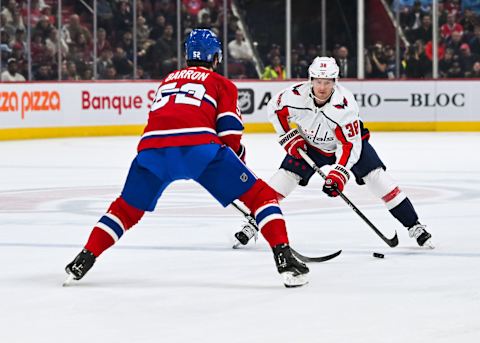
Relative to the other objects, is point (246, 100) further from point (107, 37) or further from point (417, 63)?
point (417, 63)

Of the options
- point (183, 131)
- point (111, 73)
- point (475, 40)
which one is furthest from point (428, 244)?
point (475, 40)

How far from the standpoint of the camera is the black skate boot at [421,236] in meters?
6.08

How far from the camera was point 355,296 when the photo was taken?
180 inches

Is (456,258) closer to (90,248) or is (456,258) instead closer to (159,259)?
(159,259)

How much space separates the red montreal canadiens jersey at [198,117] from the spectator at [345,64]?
1352 centimetres

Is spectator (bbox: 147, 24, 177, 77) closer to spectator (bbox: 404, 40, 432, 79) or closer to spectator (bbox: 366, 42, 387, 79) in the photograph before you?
spectator (bbox: 366, 42, 387, 79)

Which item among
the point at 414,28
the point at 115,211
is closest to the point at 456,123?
the point at 414,28

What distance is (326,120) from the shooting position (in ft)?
19.5

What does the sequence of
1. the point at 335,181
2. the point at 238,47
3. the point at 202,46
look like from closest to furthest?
the point at 202,46 → the point at 335,181 → the point at 238,47

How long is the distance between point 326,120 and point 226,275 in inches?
44.4

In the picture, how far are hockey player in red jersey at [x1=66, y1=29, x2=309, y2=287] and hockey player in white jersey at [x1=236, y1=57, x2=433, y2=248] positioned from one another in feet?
3.16

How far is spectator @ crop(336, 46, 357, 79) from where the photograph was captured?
721 inches

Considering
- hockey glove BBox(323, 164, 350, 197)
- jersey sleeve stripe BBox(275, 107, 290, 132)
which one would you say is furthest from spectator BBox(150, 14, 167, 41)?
hockey glove BBox(323, 164, 350, 197)

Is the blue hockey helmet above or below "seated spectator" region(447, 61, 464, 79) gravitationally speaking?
above
